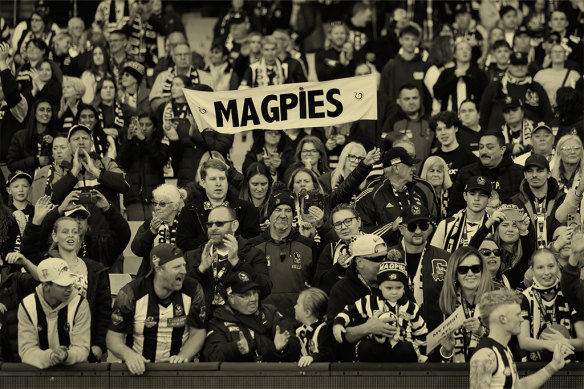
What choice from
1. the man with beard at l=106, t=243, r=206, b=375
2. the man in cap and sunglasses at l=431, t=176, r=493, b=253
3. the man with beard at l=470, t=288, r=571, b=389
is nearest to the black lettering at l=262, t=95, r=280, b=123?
the man in cap and sunglasses at l=431, t=176, r=493, b=253

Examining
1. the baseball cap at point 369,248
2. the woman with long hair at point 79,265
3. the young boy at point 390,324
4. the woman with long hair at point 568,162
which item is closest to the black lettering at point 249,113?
the woman with long hair at point 79,265

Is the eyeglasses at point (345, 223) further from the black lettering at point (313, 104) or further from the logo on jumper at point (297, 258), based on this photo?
the black lettering at point (313, 104)

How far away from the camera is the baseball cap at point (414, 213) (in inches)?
619

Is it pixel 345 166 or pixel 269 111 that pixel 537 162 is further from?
pixel 269 111

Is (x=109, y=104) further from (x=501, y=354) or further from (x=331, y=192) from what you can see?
(x=501, y=354)

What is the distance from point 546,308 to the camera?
1479cm

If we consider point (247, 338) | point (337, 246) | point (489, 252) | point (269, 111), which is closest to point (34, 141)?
point (269, 111)

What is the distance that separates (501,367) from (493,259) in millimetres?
2425

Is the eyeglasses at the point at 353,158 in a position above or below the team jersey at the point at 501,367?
above

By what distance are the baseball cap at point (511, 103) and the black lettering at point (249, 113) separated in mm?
4043

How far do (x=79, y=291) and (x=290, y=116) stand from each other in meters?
4.00

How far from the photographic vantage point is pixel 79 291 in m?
15.2

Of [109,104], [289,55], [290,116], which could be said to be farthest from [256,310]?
[289,55]

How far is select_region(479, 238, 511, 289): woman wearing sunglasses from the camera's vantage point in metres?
15.7
